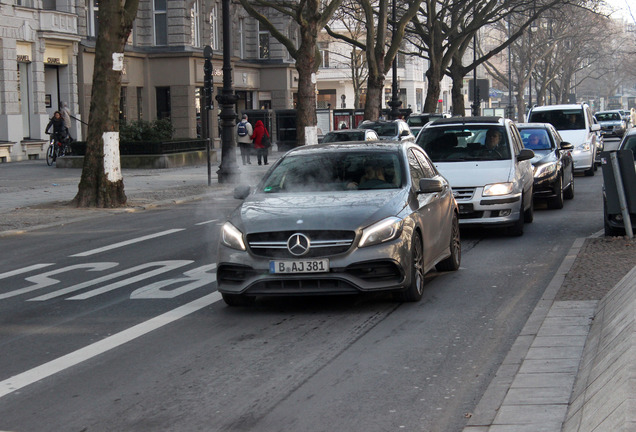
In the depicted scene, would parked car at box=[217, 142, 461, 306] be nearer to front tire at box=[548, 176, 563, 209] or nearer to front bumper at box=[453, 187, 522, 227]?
front bumper at box=[453, 187, 522, 227]

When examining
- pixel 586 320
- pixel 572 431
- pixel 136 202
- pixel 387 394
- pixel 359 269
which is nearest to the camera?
pixel 572 431

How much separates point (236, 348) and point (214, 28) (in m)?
48.1

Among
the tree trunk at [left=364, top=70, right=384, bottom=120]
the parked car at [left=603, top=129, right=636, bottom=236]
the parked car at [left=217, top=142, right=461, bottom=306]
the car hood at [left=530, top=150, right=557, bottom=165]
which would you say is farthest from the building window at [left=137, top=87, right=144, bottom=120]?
the parked car at [left=217, top=142, right=461, bottom=306]

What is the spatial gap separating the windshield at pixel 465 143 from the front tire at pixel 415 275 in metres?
6.15

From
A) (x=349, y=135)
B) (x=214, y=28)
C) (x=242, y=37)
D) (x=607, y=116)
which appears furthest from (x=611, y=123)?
(x=349, y=135)

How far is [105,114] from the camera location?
2016 centimetres

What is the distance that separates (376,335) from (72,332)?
8.02 feet

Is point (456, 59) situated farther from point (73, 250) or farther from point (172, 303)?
point (172, 303)

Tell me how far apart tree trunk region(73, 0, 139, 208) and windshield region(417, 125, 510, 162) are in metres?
6.74

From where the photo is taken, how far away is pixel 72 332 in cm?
852

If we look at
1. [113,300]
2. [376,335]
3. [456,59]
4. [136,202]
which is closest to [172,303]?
[113,300]

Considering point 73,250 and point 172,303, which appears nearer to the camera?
point 172,303

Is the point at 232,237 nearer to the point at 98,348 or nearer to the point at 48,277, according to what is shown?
the point at 98,348

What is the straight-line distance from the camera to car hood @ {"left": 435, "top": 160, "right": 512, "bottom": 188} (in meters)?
14.6
